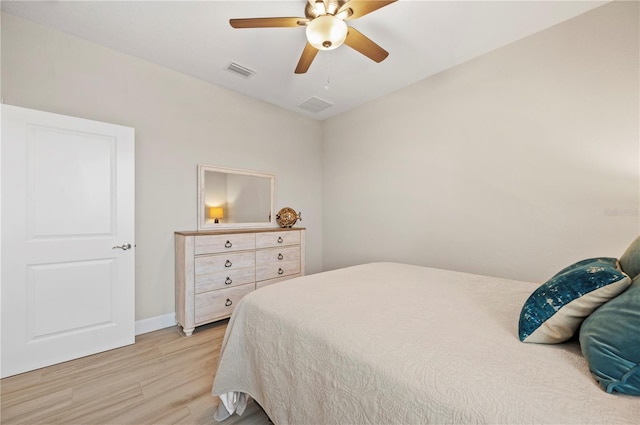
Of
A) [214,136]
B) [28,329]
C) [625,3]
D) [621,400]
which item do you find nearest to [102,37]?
[214,136]

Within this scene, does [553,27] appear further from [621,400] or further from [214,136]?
[214,136]

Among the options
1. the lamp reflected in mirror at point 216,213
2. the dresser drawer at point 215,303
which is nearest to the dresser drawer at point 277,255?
the dresser drawer at point 215,303

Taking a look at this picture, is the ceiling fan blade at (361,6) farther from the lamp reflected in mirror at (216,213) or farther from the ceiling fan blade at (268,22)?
the lamp reflected in mirror at (216,213)

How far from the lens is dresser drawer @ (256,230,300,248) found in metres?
3.01

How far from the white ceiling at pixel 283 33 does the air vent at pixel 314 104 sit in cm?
42

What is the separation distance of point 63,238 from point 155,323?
112 centimetres

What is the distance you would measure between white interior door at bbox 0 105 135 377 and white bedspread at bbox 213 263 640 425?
154 cm

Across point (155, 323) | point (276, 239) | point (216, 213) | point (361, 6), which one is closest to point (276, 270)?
point (276, 239)

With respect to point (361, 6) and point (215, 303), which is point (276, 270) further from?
point (361, 6)

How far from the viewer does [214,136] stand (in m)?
3.08

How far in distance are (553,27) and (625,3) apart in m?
0.38

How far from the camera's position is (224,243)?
8.90 ft

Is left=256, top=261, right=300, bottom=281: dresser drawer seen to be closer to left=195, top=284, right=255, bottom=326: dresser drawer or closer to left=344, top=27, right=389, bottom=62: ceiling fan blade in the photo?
left=195, top=284, right=255, bottom=326: dresser drawer

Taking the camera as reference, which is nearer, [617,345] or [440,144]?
[617,345]
